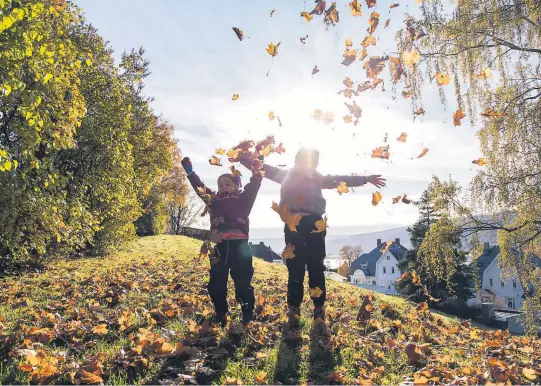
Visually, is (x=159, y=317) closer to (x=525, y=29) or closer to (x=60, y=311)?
(x=60, y=311)

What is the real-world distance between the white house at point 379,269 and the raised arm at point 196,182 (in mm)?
60751

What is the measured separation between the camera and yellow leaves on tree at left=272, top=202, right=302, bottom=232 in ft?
14.4

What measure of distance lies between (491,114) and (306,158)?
6642mm

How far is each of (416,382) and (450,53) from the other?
881 centimetres

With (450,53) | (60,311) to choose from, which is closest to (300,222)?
(60,311)

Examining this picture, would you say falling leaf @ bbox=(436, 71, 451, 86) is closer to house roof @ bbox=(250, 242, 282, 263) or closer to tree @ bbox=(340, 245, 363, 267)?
house roof @ bbox=(250, 242, 282, 263)

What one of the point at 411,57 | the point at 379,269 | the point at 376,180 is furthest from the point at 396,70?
the point at 379,269

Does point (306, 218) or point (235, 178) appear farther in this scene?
point (235, 178)

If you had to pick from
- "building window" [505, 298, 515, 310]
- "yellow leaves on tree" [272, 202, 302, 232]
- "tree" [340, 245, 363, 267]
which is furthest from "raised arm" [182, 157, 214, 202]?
"tree" [340, 245, 363, 267]

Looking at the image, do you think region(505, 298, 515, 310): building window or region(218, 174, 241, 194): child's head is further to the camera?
region(505, 298, 515, 310): building window

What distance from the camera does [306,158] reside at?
4734 millimetres

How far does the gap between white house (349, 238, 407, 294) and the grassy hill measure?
5993cm

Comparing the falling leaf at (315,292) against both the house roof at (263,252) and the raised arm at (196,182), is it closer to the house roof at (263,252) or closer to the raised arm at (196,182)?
the raised arm at (196,182)

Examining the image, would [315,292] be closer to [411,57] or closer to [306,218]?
[306,218]
